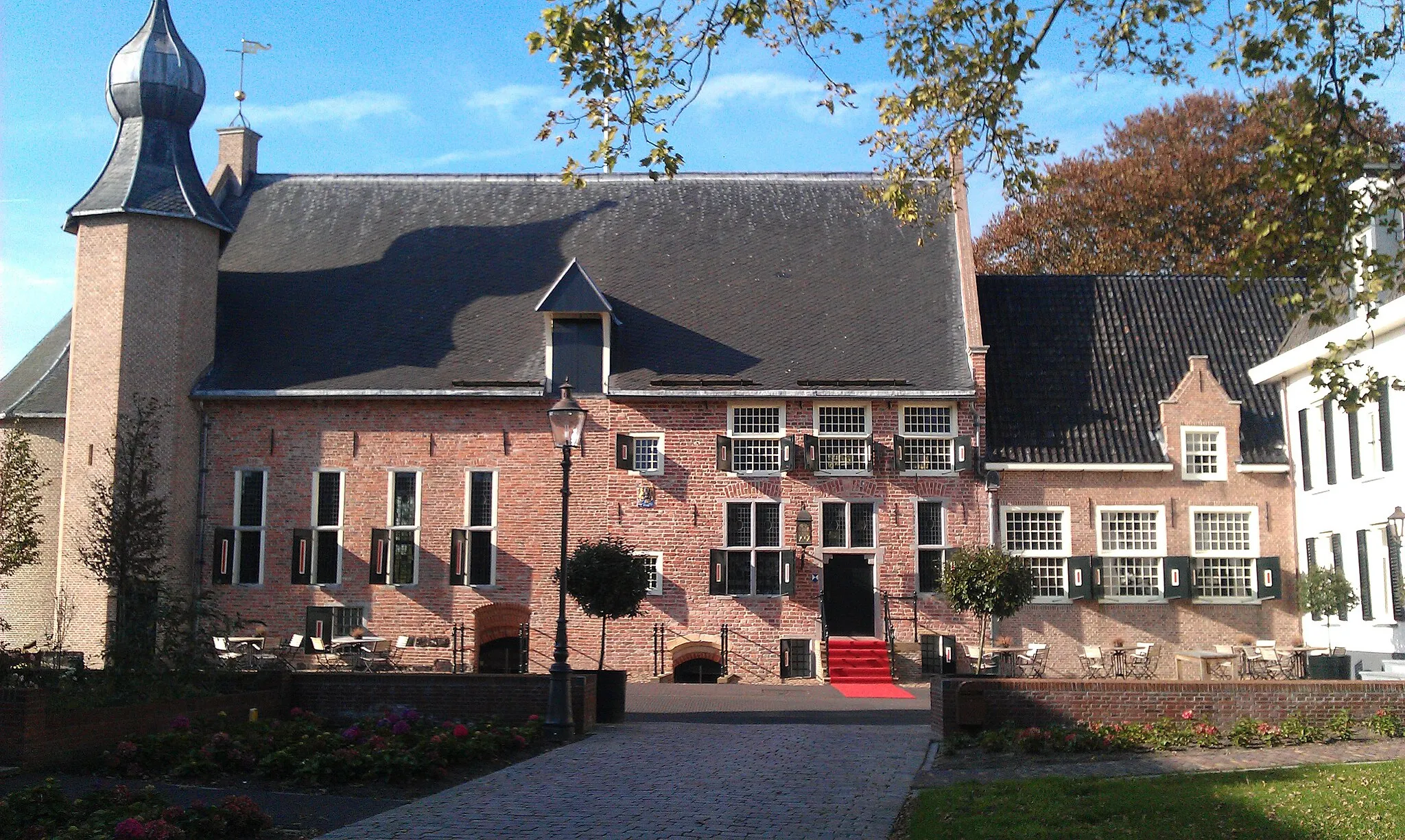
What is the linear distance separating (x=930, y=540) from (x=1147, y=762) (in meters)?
14.1

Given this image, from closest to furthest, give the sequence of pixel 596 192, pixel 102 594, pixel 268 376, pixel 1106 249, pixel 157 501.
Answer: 1. pixel 157 501
2. pixel 102 594
3. pixel 268 376
4. pixel 596 192
5. pixel 1106 249

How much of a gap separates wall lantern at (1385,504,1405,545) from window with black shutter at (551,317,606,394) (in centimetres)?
1377

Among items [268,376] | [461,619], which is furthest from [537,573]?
[268,376]

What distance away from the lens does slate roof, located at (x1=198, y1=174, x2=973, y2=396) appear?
28.1 meters

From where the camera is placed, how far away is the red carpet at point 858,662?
26578mm

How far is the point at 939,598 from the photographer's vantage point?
89.0ft

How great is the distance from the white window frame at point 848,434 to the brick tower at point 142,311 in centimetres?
1179

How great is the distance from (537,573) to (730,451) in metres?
4.26

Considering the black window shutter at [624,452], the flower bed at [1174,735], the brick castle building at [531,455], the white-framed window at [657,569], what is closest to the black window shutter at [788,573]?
the brick castle building at [531,455]

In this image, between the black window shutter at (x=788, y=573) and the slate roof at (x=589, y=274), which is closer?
the black window shutter at (x=788, y=573)

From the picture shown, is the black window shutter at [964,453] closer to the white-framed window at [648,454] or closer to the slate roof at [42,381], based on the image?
the white-framed window at [648,454]

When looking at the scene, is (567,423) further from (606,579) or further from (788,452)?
(788,452)

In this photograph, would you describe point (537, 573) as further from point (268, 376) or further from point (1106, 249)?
point (1106, 249)

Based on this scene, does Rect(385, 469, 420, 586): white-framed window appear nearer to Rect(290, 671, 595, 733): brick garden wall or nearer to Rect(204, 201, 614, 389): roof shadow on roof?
Rect(204, 201, 614, 389): roof shadow on roof
